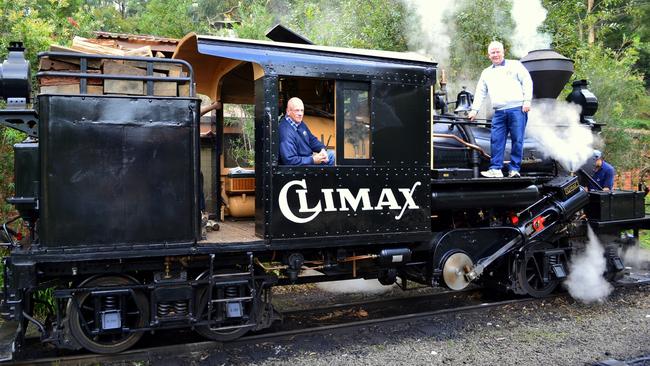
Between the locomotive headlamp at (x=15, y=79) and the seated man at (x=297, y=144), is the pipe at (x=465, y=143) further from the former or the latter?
the locomotive headlamp at (x=15, y=79)

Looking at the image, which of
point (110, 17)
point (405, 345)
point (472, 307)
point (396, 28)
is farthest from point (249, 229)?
point (110, 17)

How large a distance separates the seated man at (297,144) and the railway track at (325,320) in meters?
1.79

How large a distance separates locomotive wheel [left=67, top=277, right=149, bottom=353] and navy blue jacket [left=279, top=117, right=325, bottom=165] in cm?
180

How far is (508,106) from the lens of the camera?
21.1 ft

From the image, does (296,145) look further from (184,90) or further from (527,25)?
(527,25)

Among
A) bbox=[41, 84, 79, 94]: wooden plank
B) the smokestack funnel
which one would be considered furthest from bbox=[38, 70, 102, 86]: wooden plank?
the smokestack funnel

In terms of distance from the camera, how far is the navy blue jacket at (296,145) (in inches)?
197

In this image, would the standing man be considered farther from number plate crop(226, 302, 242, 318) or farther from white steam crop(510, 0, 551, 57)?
white steam crop(510, 0, 551, 57)

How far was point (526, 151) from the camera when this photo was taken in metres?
7.34

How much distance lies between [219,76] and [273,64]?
1.54 meters

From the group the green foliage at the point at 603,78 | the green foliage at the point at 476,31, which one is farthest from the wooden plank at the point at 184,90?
the green foliage at the point at 603,78

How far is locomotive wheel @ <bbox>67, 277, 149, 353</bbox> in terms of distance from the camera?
4523 mm

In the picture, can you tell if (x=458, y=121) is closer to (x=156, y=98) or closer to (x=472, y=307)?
(x=472, y=307)

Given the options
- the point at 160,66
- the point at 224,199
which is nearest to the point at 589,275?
the point at 224,199
